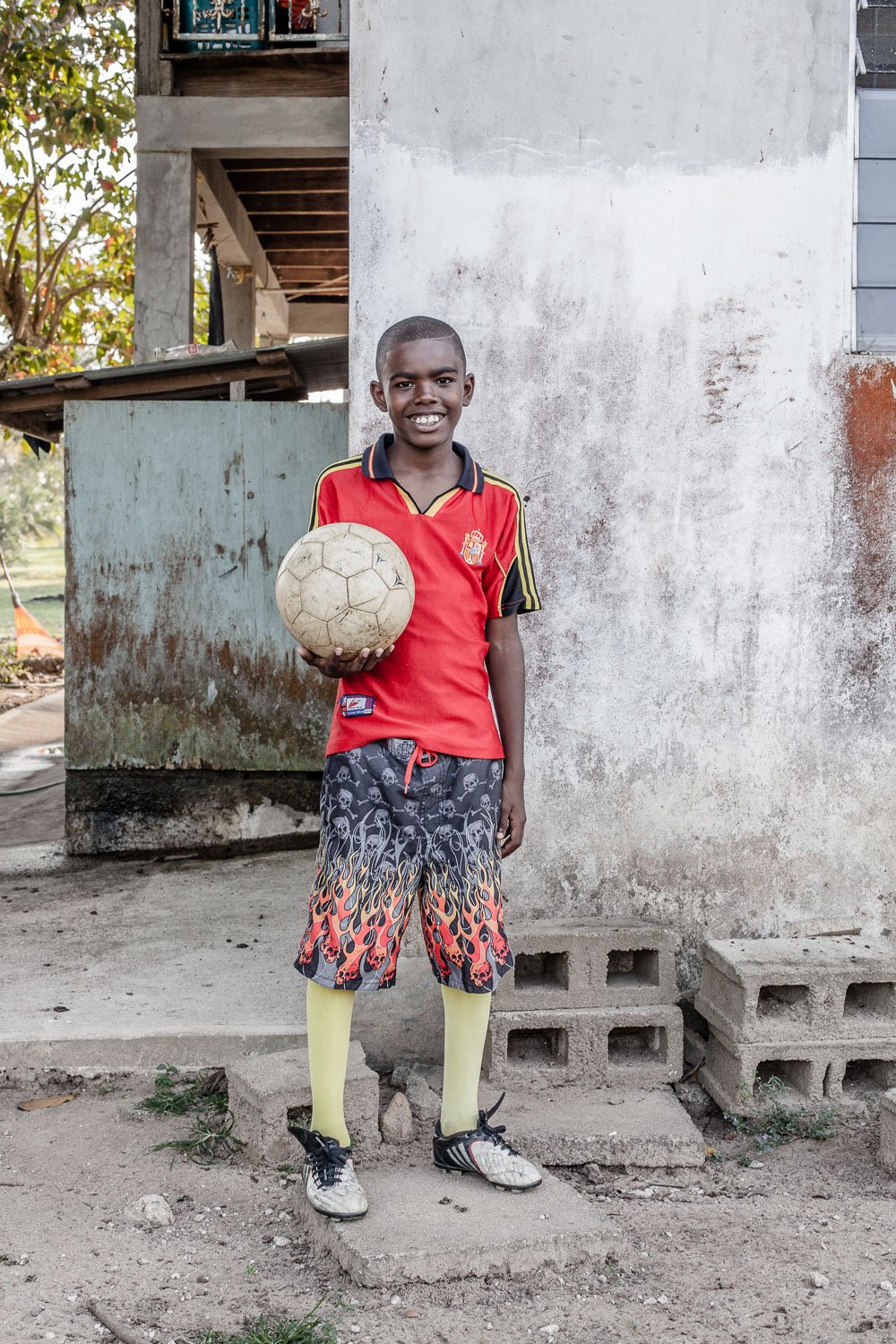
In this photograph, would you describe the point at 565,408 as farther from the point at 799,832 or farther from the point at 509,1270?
the point at 509,1270

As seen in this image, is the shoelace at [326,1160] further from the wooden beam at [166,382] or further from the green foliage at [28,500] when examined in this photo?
the green foliage at [28,500]

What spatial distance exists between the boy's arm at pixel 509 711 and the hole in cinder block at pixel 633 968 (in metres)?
0.84

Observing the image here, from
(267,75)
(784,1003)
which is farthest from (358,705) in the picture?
(267,75)

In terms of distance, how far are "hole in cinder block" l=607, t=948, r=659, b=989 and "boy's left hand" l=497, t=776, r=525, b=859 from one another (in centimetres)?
82

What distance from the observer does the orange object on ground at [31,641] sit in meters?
14.9

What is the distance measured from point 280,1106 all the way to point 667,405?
7.46ft

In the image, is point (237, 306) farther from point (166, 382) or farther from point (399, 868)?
point (399, 868)

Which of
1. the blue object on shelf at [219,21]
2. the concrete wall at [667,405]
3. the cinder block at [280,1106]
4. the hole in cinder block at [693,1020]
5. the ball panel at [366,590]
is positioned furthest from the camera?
the blue object on shelf at [219,21]

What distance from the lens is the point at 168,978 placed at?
3971 mm

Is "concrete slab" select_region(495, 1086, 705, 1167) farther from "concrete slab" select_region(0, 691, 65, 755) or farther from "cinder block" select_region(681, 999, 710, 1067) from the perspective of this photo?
"concrete slab" select_region(0, 691, 65, 755)

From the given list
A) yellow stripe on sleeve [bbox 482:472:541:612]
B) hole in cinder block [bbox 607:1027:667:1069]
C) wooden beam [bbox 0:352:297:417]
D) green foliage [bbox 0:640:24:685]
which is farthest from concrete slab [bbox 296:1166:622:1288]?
green foliage [bbox 0:640:24:685]

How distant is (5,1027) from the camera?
11.6 ft

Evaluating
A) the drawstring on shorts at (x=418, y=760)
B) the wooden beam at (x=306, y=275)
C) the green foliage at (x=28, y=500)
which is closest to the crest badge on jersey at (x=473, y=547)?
the drawstring on shorts at (x=418, y=760)

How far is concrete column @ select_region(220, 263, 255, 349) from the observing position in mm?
10523
